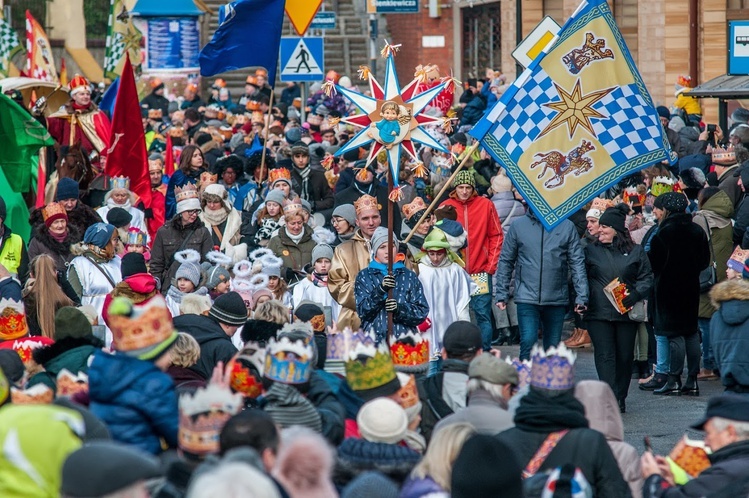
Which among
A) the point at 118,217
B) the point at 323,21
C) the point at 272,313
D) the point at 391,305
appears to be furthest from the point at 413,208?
the point at 323,21

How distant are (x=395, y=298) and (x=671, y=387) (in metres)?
3.15

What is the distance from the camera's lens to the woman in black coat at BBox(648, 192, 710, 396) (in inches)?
490

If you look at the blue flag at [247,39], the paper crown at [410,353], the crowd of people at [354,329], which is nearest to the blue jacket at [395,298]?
the crowd of people at [354,329]

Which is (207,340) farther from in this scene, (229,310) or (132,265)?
(132,265)

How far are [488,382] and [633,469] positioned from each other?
3.05ft

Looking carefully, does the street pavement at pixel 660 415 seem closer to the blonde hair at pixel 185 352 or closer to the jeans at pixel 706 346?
the jeans at pixel 706 346

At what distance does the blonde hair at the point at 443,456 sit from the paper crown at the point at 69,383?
6.68ft

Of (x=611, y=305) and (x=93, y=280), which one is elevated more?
(x=93, y=280)

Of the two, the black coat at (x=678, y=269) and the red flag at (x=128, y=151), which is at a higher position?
the red flag at (x=128, y=151)

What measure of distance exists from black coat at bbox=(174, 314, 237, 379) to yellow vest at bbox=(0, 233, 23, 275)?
11.2 ft

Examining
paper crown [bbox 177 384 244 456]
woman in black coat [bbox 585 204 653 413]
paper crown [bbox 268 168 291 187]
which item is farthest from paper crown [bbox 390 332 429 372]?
paper crown [bbox 268 168 291 187]

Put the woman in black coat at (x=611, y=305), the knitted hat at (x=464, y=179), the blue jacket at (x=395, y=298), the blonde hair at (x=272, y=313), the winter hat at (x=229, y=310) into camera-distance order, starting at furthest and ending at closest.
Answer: the knitted hat at (x=464, y=179) → the woman in black coat at (x=611, y=305) → the blue jacket at (x=395, y=298) → the winter hat at (x=229, y=310) → the blonde hair at (x=272, y=313)

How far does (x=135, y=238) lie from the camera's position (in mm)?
13680

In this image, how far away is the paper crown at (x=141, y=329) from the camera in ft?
22.0
